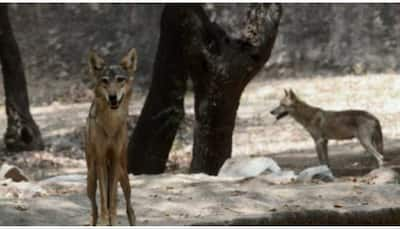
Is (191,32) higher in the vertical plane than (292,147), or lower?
higher

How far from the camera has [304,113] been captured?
577 inches

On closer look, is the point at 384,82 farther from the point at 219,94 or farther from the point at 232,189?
the point at 232,189

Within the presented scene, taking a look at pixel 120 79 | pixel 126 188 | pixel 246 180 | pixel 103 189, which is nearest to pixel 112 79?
pixel 120 79

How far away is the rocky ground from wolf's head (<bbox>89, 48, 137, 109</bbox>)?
1.04 metres

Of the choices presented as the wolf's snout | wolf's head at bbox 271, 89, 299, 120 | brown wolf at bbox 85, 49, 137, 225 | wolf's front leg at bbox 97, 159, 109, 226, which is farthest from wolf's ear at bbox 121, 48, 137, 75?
wolf's head at bbox 271, 89, 299, 120

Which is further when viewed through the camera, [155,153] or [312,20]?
[312,20]

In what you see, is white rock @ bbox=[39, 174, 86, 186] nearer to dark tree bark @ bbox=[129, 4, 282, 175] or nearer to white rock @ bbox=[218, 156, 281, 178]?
white rock @ bbox=[218, 156, 281, 178]

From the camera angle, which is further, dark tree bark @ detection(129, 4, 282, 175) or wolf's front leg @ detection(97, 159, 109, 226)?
dark tree bark @ detection(129, 4, 282, 175)

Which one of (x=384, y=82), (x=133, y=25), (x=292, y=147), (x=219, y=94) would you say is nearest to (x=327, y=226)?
(x=219, y=94)

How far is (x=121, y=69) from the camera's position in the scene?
5.86 meters

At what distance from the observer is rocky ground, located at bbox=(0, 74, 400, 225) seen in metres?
7.74

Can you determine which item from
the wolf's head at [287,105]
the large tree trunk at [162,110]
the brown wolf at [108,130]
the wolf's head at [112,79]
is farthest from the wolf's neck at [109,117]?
the wolf's head at [287,105]

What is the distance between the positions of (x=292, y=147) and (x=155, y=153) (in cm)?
478

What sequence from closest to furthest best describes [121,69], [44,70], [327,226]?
[121,69]
[327,226]
[44,70]
